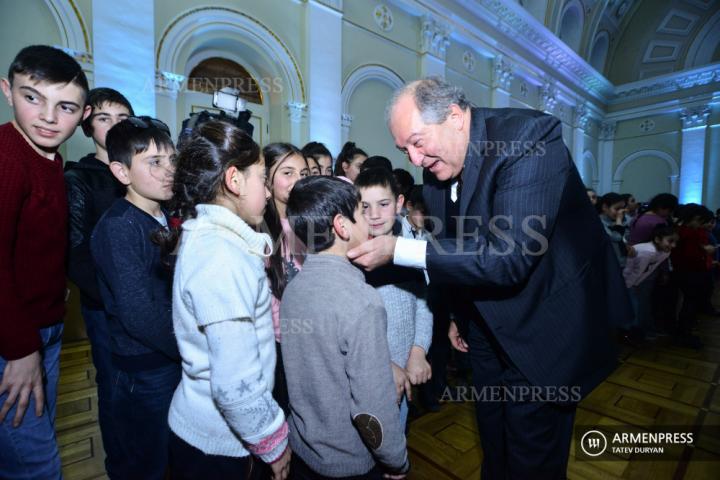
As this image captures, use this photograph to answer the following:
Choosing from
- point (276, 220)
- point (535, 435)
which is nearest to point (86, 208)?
→ point (276, 220)

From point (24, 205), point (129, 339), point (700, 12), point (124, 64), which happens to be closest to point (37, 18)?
point (124, 64)

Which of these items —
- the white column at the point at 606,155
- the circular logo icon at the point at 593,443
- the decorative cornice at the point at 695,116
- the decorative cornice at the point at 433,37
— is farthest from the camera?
the white column at the point at 606,155

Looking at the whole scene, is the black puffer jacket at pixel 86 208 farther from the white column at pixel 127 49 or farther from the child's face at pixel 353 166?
the white column at pixel 127 49

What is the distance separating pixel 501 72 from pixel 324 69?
5.77 meters

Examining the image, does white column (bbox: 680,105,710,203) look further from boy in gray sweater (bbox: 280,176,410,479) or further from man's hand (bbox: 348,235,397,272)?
boy in gray sweater (bbox: 280,176,410,479)

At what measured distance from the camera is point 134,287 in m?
1.23

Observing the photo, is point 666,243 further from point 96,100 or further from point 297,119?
point 96,100

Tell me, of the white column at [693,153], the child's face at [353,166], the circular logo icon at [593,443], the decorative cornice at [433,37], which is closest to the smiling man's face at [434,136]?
the child's face at [353,166]

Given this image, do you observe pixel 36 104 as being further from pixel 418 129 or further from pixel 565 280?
pixel 565 280

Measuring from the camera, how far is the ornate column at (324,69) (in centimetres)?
520

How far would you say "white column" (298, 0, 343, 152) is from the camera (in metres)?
5.20

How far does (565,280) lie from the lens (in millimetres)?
1306

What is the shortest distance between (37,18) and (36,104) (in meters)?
3.30

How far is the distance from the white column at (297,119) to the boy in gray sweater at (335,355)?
168 inches
